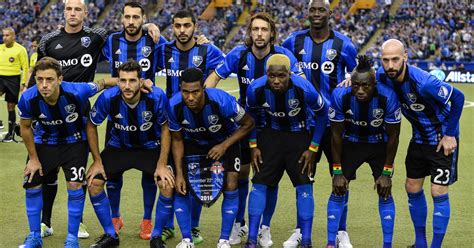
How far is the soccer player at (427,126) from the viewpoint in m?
6.34

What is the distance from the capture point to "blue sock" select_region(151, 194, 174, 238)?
6824mm

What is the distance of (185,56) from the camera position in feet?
24.6

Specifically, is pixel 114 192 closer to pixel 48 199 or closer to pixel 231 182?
pixel 48 199

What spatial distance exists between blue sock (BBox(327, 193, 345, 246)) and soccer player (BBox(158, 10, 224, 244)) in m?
1.37

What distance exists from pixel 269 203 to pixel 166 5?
37.7 m

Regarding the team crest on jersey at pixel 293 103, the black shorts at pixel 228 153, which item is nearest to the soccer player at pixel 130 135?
the black shorts at pixel 228 153

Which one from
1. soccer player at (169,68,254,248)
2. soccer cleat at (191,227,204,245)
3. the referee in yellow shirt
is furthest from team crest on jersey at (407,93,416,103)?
the referee in yellow shirt

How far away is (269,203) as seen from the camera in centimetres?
726

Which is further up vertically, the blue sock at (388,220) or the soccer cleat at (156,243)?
the blue sock at (388,220)

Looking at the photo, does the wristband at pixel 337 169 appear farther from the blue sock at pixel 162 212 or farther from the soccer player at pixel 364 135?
the blue sock at pixel 162 212

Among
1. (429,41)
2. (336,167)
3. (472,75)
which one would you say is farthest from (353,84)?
(429,41)

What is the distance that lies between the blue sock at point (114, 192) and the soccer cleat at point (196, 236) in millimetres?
839

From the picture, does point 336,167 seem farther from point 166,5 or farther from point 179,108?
point 166,5

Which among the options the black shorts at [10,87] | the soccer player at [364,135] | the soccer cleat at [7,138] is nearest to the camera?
the soccer player at [364,135]
